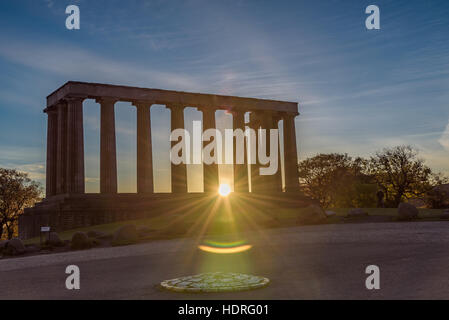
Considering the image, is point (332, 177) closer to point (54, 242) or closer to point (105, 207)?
point (105, 207)

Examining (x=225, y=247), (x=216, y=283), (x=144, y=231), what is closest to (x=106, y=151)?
(x=144, y=231)

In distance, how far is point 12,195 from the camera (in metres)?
86.4

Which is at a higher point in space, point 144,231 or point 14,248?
point 144,231

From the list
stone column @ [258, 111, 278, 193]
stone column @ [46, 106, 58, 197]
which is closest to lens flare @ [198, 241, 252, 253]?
stone column @ [46, 106, 58, 197]

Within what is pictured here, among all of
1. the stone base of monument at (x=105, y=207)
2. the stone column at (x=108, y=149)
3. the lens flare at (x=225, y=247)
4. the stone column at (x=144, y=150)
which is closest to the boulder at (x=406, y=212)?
the stone base of monument at (x=105, y=207)

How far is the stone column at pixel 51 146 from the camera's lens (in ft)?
232

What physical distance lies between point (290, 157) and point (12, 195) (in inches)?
1956

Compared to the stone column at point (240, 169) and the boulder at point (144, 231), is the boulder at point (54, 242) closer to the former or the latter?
the boulder at point (144, 231)

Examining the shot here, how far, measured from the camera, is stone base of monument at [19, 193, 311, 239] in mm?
57156

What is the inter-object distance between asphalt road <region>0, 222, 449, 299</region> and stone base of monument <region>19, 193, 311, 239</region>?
29.0 m

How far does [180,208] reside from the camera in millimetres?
61656

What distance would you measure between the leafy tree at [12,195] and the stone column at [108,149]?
3099 centimetres

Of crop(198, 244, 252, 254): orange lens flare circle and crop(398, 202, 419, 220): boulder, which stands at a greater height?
crop(398, 202, 419, 220): boulder

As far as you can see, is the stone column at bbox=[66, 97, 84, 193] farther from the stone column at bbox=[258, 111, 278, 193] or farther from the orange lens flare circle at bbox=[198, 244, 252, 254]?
the orange lens flare circle at bbox=[198, 244, 252, 254]
